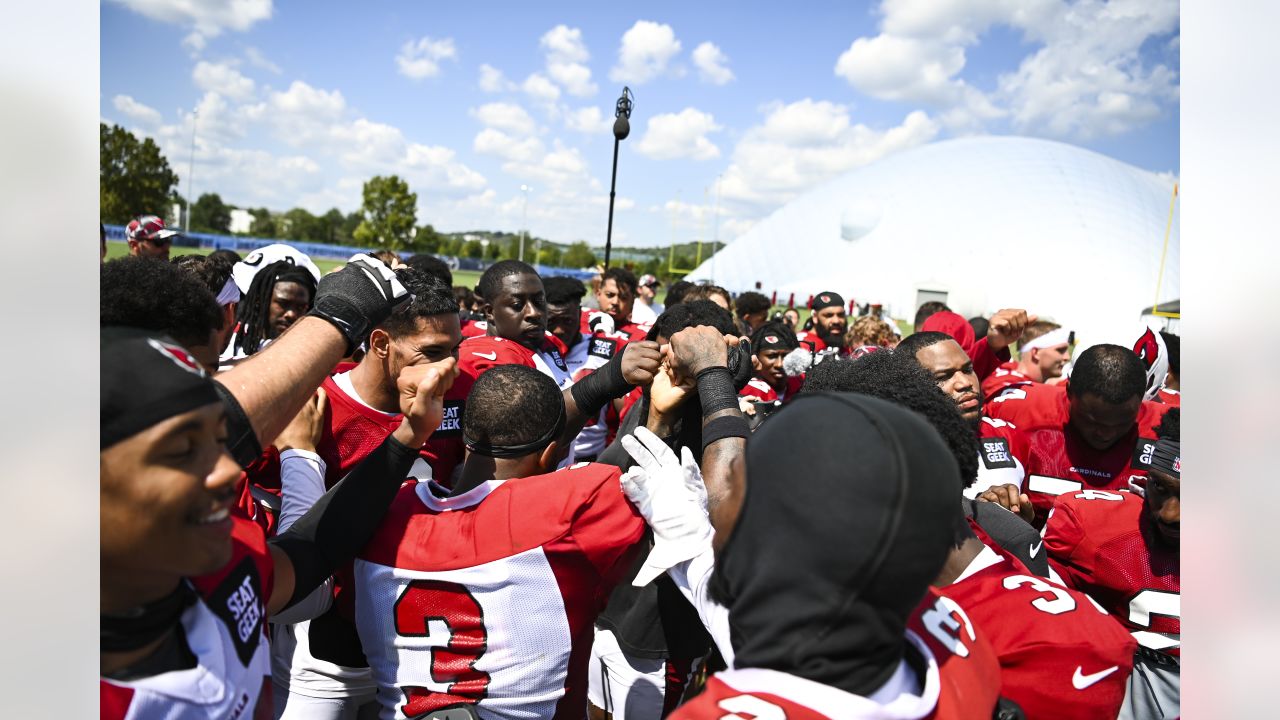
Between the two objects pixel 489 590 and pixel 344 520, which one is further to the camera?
pixel 489 590

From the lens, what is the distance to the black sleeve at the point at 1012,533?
2.41m

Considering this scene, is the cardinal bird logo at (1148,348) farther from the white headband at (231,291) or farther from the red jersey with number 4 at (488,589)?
the white headband at (231,291)

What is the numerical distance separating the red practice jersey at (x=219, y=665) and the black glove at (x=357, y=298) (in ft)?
1.70

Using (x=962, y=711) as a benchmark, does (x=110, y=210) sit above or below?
above

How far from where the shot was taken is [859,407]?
48.6 inches

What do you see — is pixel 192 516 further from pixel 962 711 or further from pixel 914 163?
pixel 914 163

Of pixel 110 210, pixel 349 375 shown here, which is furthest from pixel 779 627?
pixel 110 210

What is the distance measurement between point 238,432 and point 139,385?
1.44ft

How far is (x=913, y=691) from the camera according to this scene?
1288mm

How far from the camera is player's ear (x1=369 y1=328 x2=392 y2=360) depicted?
3029mm

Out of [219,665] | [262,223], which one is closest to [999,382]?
[219,665]

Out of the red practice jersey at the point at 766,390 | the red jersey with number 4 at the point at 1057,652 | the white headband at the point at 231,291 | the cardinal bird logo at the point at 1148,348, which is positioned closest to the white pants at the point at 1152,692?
the red jersey with number 4 at the point at 1057,652

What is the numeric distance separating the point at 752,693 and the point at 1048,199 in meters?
61.4

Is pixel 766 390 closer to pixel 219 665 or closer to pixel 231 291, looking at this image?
pixel 231 291
